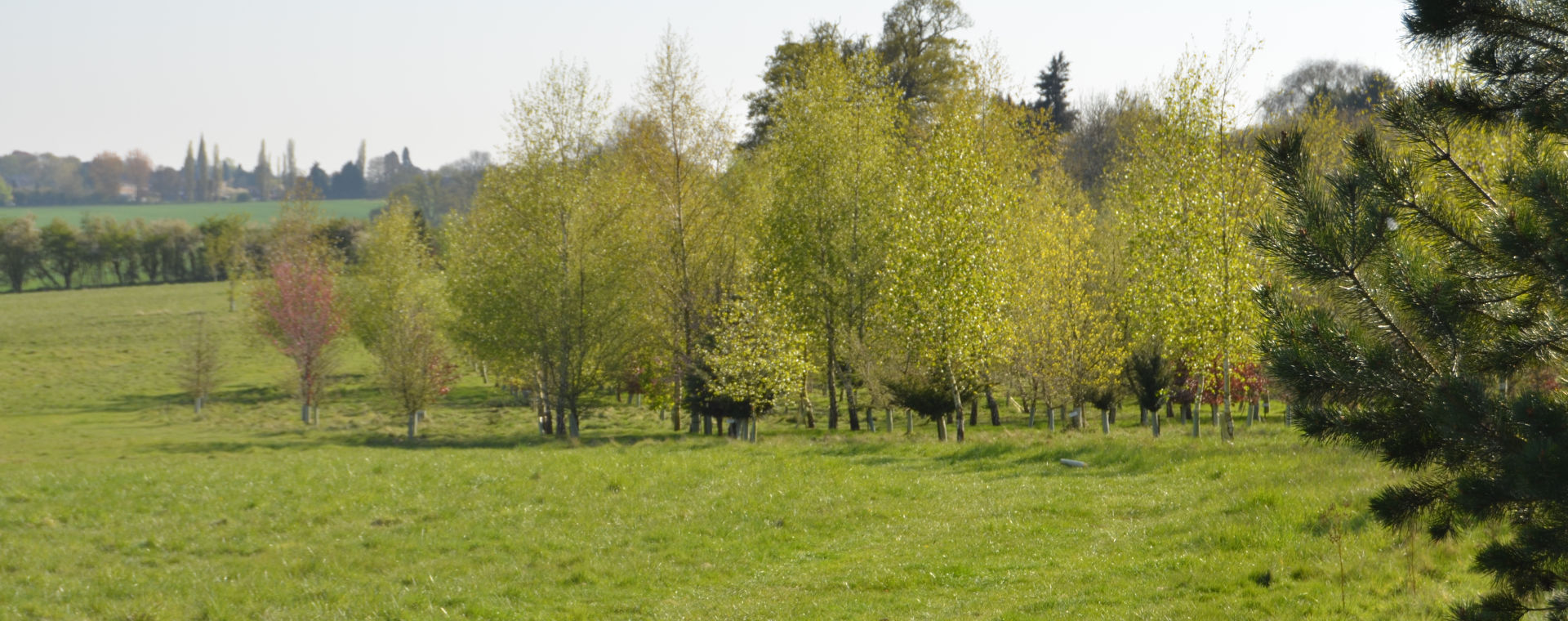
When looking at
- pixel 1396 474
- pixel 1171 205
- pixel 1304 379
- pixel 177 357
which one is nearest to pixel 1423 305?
pixel 1304 379

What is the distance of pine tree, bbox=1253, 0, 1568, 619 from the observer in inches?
232

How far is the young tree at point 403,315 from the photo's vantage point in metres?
47.1

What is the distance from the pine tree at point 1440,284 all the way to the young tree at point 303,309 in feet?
178

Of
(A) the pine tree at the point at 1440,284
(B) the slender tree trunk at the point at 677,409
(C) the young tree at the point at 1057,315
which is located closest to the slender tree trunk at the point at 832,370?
(B) the slender tree trunk at the point at 677,409

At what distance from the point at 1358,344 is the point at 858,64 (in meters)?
35.2

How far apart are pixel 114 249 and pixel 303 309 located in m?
77.1

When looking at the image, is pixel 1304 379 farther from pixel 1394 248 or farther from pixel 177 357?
pixel 177 357

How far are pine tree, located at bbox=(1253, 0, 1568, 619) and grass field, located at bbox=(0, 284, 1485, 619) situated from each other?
15.3 ft

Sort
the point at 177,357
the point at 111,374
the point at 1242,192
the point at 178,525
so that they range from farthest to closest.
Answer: the point at 177,357 < the point at 111,374 < the point at 1242,192 < the point at 178,525

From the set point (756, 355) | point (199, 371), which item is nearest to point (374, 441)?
point (199, 371)

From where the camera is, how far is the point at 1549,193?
18.1ft

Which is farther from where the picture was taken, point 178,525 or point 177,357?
point 177,357

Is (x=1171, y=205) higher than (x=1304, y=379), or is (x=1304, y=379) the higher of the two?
(x=1171, y=205)

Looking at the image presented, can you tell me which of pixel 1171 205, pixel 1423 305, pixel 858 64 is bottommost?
pixel 1423 305
